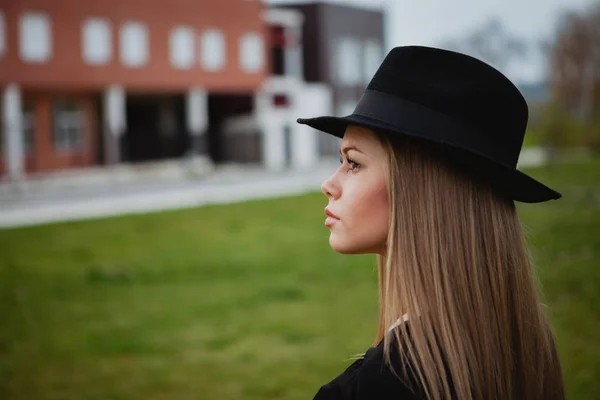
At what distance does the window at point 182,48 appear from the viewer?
29797 millimetres

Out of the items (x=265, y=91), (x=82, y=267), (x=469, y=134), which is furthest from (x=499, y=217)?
(x=265, y=91)

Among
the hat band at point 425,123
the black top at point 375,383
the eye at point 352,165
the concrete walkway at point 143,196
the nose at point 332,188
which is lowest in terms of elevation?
the concrete walkway at point 143,196

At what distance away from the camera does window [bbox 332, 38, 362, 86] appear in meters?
40.4

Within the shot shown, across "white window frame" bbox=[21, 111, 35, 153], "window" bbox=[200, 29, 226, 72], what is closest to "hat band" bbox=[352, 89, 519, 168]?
"white window frame" bbox=[21, 111, 35, 153]

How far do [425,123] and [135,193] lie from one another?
21.1 m

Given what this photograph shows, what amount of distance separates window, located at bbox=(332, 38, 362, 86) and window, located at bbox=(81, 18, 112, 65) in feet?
48.2

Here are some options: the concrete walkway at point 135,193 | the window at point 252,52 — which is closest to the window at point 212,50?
the window at point 252,52

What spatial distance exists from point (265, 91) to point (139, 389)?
2872cm

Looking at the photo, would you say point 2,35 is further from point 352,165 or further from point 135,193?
point 352,165

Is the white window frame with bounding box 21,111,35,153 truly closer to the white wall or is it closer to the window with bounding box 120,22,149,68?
the window with bounding box 120,22,149,68

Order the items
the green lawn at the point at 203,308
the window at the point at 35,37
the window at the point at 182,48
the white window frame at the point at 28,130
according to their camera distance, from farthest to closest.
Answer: the window at the point at 182,48, the white window frame at the point at 28,130, the window at the point at 35,37, the green lawn at the point at 203,308

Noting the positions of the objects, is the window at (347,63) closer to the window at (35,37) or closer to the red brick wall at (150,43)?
the red brick wall at (150,43)

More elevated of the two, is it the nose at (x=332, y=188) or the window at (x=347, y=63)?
the window at (x=347, y=63)

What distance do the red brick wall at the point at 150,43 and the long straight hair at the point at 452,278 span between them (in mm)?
24497
